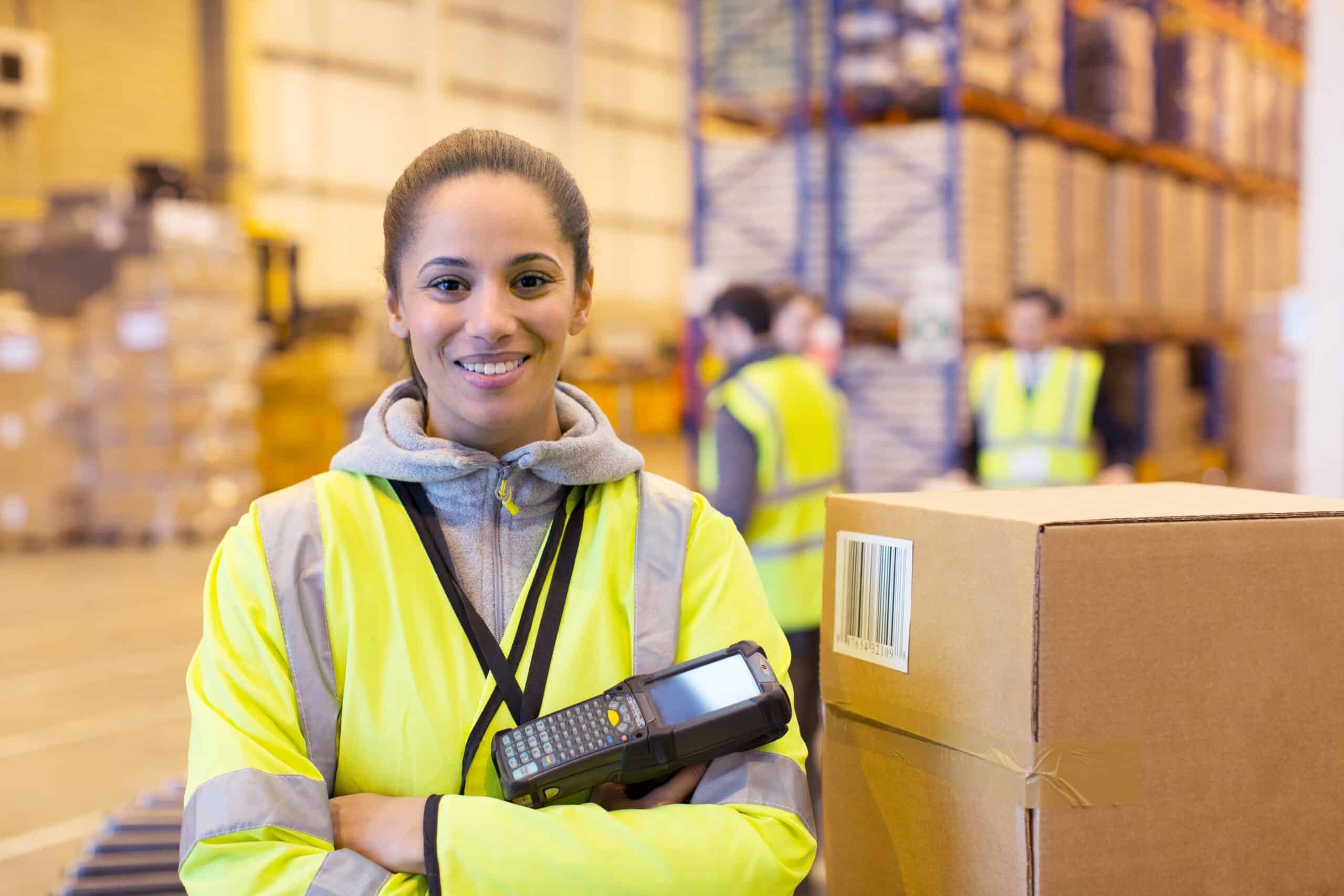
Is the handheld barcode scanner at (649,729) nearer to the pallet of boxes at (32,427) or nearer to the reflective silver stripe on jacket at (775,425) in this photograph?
the reflective silver stripe on jacket at (775,425)

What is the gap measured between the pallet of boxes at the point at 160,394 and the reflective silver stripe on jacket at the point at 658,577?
934 cm

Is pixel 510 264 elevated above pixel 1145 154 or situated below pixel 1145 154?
below

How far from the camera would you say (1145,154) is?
9.64 meters

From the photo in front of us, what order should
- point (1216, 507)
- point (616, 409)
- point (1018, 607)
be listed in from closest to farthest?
point (1018, 607) → point (1216, 507) → point (616, 409)

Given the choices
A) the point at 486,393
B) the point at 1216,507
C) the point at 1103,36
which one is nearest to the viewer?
the point at 1216,507

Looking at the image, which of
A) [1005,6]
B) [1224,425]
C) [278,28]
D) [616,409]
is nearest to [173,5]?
[278,28]

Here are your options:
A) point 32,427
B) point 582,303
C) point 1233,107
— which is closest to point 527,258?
point 582,303

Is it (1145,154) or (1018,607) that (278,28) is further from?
(1018,607)

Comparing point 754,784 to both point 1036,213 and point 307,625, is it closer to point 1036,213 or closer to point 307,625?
point 307,625

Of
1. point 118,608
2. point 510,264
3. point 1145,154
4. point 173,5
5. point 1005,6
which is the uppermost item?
point 173,5

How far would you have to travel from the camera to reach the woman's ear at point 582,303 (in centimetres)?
154

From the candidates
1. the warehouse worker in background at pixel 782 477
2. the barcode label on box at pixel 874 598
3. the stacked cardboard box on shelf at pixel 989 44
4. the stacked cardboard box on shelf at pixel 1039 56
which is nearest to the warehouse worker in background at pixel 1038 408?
the warehouse worker in background at pixel 782 477

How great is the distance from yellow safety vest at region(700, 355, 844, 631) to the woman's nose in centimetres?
232

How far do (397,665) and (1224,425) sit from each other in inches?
445
